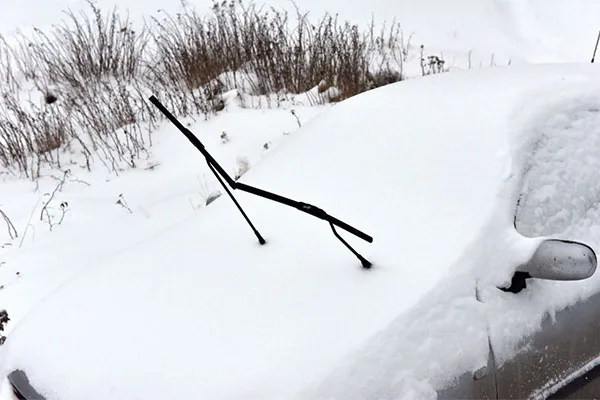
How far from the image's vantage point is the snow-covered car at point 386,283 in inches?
51.8

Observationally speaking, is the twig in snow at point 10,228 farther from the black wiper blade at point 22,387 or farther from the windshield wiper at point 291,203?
the windshield wiper at point 291,203

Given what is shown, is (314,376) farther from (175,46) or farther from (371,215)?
(175,46)

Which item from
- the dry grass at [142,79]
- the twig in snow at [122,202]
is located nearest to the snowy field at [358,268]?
the twig in snow at [122,202]

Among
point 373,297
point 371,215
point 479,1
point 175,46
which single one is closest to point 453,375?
point 373,297

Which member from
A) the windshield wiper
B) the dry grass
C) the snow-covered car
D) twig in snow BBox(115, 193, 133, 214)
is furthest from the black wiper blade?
the dry grass

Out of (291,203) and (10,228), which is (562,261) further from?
(10,228)

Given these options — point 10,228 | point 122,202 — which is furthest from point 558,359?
point 10,228

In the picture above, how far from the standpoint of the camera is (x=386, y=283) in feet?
4.71

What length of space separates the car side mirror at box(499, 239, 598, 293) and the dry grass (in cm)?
421

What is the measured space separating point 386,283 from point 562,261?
44 cm

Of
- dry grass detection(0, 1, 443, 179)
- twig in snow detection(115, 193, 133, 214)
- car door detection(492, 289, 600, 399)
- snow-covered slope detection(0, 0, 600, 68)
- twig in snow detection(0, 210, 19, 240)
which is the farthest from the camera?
snow-covered slope detection(0, 0, 600, 68)

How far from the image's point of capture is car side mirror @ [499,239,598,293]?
4.44ft

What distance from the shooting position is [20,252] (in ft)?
13.3

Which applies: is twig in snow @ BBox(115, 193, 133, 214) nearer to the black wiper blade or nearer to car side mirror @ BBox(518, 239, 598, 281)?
the black wiper blade
